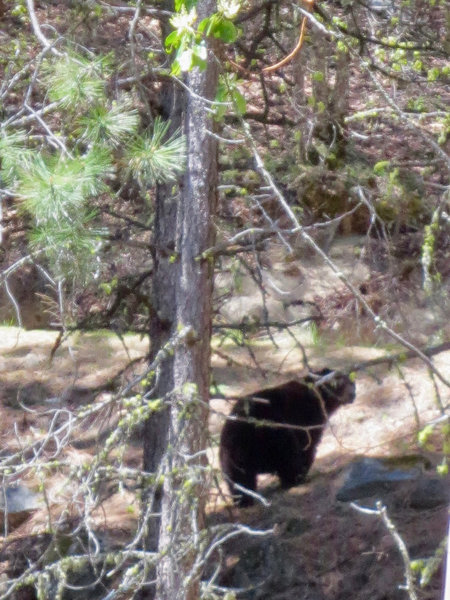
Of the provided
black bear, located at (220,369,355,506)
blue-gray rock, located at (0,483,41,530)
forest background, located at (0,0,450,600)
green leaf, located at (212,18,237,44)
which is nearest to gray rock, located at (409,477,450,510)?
forest background, located at (0,0,450,600)

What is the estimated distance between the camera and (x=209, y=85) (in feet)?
15.5

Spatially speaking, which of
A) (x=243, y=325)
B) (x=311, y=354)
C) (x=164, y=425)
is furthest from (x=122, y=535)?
(x=311, y=354)

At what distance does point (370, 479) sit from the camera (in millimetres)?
7008

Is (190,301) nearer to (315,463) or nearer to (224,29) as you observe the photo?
(224,29)

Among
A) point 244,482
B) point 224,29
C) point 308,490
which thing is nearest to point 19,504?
point 244,482

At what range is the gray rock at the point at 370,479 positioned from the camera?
22.7ft

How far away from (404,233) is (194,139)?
598 cm

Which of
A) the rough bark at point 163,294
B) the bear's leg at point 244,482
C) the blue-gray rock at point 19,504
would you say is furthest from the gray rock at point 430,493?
the blue-gray rock at point 19,504

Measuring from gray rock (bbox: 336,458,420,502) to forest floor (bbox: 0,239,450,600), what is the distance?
4.8 inches

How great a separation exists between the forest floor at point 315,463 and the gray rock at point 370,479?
0.40 feet

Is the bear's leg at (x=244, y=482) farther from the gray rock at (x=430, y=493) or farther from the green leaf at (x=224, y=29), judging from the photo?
the green leaf at (x=224, y=29)

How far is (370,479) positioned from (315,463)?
1.04 meters

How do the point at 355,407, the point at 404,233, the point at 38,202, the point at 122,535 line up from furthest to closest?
the point at 404,233 < the point at 355,407 < the point at 122,535 < the point at 38,202

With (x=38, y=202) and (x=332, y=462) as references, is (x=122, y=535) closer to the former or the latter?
(x=332, y=462)
